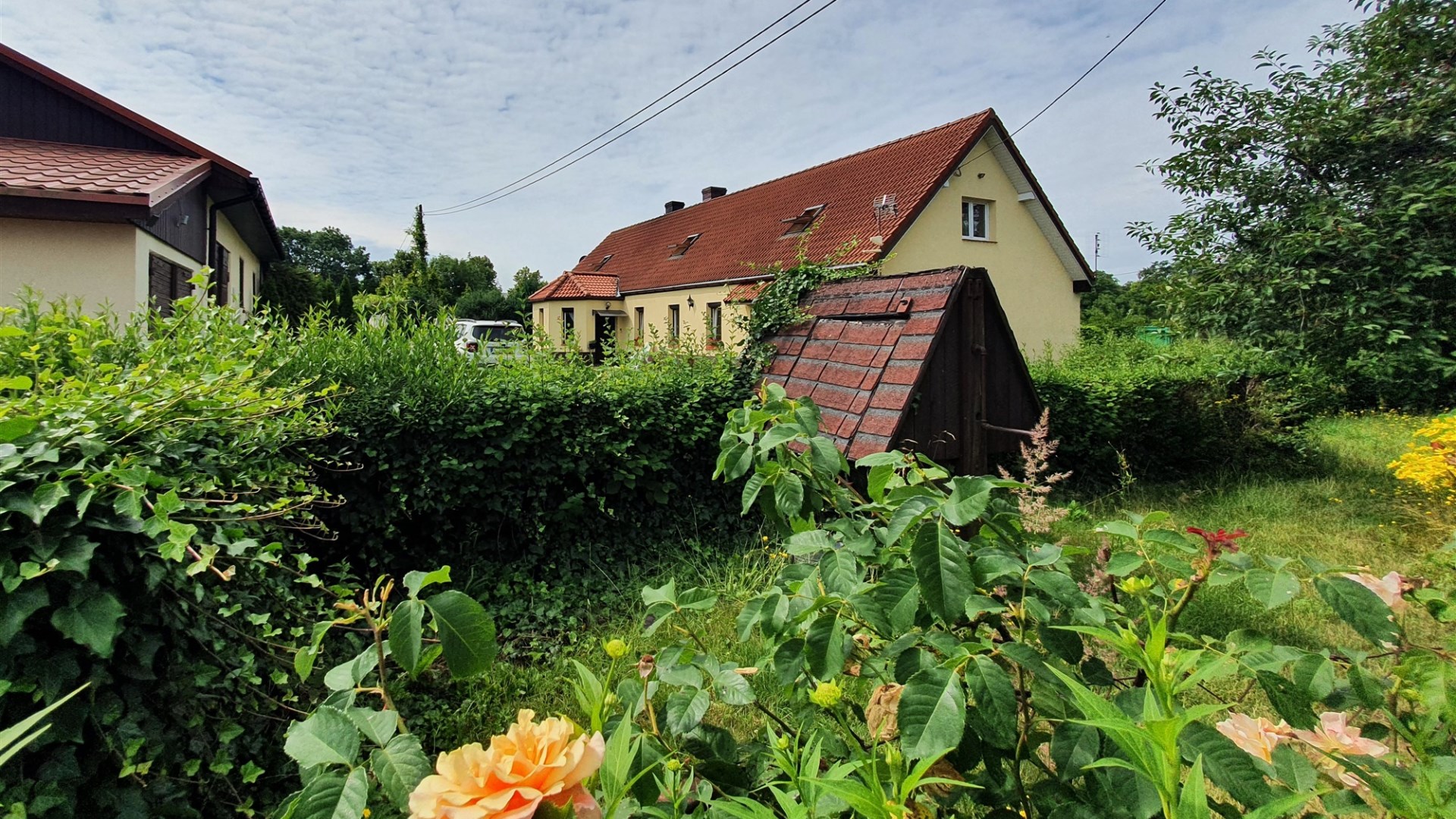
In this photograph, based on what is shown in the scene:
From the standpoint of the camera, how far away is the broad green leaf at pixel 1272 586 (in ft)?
3.29

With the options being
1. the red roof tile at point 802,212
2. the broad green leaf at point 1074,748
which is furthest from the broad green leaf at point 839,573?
the red roof tile at point 802,212

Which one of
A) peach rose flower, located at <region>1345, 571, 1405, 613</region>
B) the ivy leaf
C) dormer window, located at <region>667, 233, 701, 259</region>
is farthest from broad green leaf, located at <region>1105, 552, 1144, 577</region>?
dormer window, located at <region>667, 233, 701, 259</region>

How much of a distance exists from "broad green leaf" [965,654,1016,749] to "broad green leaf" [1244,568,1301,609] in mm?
407

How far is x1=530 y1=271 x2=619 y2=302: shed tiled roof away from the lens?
25891 mm

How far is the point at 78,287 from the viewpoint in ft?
22.4

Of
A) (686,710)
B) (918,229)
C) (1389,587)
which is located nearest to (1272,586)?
(1389,587)

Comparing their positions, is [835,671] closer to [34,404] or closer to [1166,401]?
[34,404]

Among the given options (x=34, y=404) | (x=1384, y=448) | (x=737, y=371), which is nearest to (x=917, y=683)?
(x=34, y=404)

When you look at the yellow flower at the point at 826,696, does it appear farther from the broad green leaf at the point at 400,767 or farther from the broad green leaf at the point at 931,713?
the broad green leaf at the point at 400,767

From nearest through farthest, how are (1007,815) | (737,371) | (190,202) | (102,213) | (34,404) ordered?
(1007,815) < (34,404) < (737,371) < (102,213) < (190,202)

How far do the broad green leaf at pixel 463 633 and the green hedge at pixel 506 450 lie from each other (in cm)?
326

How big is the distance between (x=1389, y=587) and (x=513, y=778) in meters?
1.32

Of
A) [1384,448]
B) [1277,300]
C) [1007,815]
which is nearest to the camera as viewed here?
[1007,815]

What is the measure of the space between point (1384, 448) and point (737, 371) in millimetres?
8997
